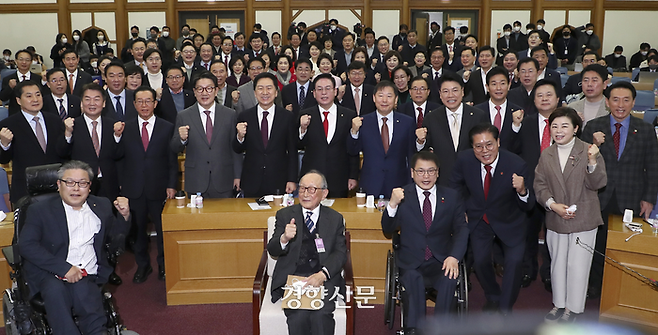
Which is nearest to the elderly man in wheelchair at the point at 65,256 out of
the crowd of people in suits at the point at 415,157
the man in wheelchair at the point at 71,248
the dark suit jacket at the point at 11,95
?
the man in wheelchair at the point at 71,248

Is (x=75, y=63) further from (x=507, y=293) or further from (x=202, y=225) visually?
(x=507, y=293)

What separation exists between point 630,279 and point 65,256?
144 inches

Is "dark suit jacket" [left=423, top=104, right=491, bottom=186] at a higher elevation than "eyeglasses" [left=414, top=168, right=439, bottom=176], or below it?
higher

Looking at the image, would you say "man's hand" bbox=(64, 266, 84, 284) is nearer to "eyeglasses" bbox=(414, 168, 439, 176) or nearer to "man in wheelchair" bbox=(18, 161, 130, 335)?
"man in wheelchair" bbox=(18, 161, 130, 335)

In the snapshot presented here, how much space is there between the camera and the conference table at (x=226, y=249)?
436cm

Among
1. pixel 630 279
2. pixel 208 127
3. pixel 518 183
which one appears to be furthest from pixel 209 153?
pixel 630 279

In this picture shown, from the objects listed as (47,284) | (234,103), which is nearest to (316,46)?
(234,103)

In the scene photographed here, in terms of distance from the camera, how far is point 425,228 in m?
3.80

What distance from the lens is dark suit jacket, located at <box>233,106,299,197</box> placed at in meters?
4.82

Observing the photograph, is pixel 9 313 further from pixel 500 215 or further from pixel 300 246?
pixel 500 215

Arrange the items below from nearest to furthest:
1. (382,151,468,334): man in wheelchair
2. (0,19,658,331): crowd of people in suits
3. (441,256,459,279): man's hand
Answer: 1. (441,256,459,279): man's hand
2. (382,151,468,334): man in wheelchair
3. (0,19,658,331): crowd of people in suits

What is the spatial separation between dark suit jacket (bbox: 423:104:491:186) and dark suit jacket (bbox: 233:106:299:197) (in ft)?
3.76

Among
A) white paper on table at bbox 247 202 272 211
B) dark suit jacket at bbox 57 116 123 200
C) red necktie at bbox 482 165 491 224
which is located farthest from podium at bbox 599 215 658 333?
dark suit jacket at bbox 57 116 123 200

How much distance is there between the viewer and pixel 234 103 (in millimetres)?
6070
